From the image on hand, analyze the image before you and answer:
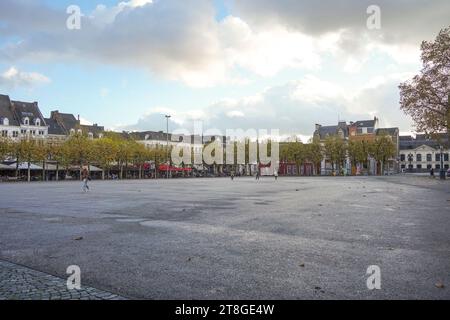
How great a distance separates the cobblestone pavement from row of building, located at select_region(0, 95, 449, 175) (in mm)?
88213

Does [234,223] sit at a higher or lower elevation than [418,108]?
lower

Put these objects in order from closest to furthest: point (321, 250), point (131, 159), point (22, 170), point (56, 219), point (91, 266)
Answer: point (91, 266)
point (321, 250)
point (56, 219)
point (22, 170)
point (131, 159)

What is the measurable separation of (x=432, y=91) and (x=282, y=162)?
80.1 meters

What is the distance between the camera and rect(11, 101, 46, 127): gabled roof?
9619 cm

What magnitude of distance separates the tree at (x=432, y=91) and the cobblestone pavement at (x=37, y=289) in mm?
41568

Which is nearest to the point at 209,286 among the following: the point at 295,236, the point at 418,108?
the point at 295,236

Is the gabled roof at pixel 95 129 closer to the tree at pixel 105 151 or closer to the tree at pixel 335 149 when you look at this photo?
the tree at pixel 105 151

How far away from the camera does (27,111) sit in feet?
325

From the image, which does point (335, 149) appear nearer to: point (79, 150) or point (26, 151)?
point (79, 150)

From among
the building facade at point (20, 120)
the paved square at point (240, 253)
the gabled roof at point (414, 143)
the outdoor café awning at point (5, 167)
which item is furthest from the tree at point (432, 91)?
the gabled roof at point (414, 143)

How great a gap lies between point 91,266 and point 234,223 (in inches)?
245

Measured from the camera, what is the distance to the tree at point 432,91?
40.2 meters
